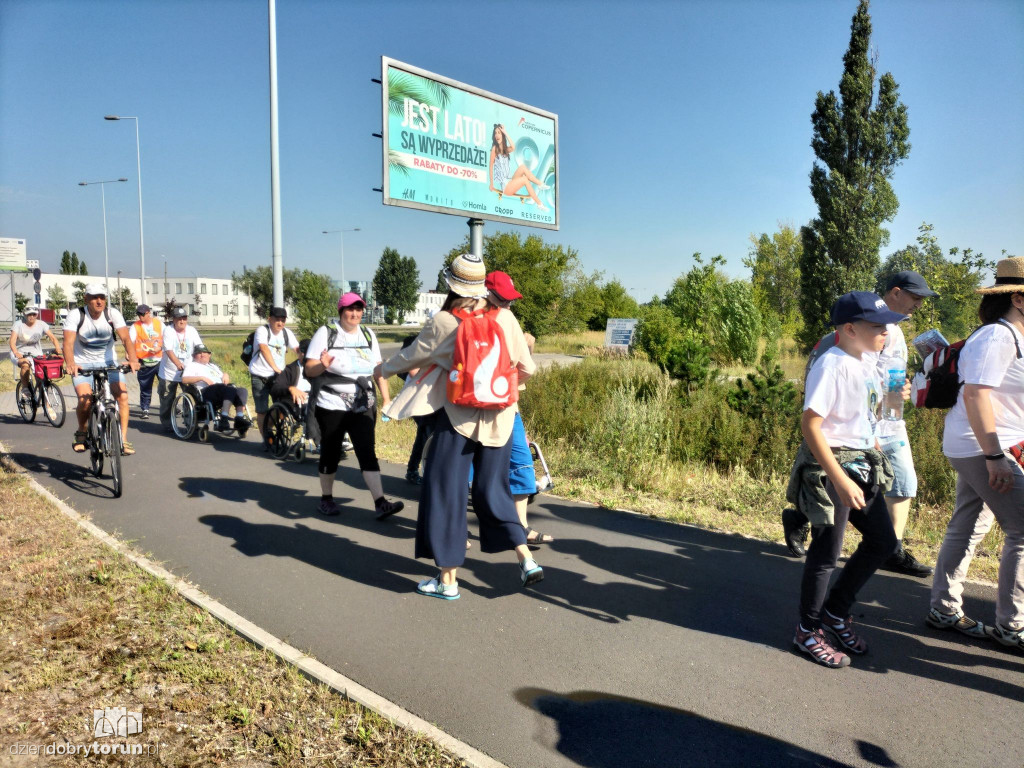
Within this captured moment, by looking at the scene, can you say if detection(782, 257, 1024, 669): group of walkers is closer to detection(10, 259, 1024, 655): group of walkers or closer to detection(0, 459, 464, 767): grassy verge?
detection(10, 259, 1024, 655): group of walkers

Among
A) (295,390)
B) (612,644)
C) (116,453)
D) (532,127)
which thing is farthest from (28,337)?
(612,644)

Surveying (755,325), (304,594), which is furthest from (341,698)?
(755,325)

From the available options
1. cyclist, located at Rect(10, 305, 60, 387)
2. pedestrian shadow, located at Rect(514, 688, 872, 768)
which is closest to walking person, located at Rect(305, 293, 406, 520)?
pedestrian shadow, located at Rect(514, 688, 872, 768)

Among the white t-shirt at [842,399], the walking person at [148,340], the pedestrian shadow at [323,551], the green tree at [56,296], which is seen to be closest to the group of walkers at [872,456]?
the white t-shirt at [842,399]

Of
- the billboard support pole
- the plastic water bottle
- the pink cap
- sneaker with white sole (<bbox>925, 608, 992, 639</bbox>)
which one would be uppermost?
the billboard support pole

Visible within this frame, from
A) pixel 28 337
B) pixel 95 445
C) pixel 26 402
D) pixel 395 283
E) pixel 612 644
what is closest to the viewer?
pixel 612 644

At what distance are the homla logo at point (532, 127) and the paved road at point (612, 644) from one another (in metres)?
12.0

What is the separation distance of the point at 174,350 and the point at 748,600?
9.49 metres

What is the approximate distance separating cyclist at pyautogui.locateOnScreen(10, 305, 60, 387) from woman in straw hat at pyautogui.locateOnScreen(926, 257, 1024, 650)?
1345 centimetres

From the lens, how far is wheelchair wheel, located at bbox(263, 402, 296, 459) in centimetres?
905

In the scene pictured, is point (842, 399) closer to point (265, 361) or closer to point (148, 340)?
point (265, 361)

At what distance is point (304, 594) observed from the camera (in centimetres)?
454

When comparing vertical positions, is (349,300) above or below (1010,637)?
above

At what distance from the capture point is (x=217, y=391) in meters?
10.6
